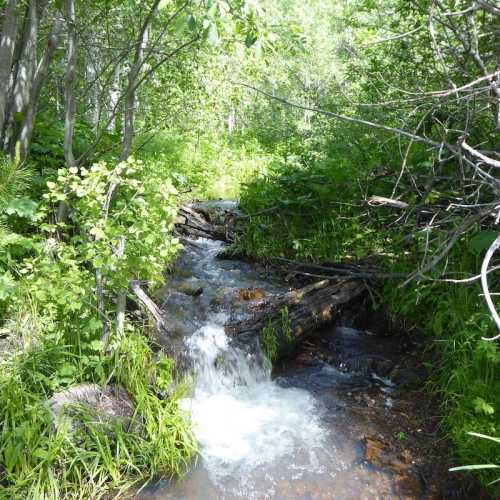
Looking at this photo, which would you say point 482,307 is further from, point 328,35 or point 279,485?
point 328,35

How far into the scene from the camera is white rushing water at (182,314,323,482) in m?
3.76

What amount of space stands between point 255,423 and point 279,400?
41 centimetres

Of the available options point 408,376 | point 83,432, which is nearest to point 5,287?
point 83,432

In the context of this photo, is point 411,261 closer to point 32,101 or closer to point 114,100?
point 32,101

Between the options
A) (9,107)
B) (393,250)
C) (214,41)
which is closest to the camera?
(214,41)

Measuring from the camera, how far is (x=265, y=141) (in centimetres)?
1703

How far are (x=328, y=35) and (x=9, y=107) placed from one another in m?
21.7

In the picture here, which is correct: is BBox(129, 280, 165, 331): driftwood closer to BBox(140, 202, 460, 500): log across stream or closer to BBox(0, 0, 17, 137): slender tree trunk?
BBox(140, 202, 460, 500): log across stream

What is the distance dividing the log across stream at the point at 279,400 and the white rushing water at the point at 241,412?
0.03 ft

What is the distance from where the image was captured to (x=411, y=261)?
5.25 m

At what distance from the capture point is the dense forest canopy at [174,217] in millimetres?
3121

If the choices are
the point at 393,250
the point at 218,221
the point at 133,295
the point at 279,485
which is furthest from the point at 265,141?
the point at 279,485

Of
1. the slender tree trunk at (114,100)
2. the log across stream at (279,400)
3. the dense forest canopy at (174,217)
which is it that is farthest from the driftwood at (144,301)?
the slender tree trunk at (114,100)

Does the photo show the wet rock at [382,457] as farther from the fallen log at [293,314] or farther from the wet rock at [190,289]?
the wet rock at [190,289]
